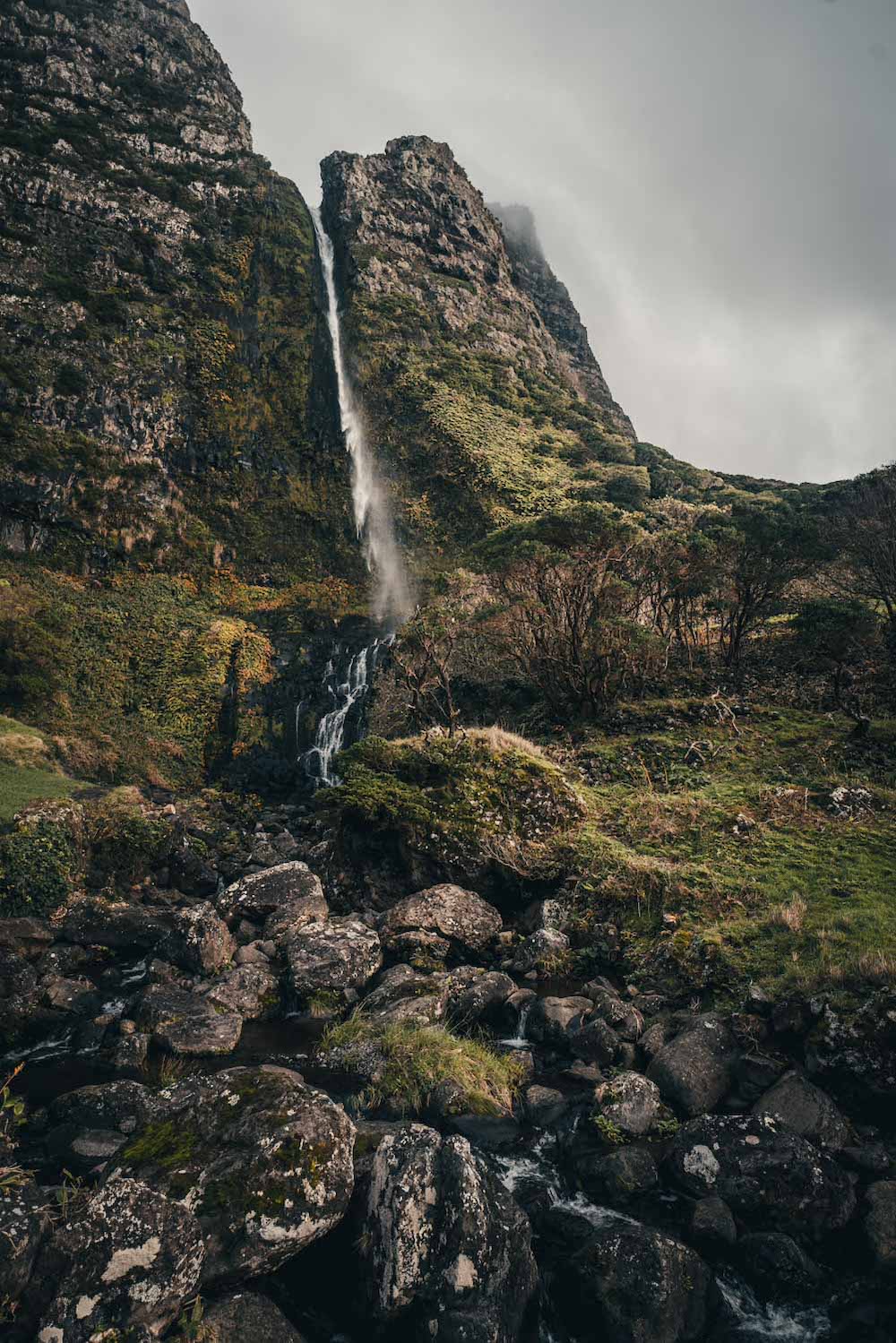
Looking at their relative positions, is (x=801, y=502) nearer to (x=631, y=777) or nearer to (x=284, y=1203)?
(x=631, y=777)

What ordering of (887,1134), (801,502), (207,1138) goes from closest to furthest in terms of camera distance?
(207,1138)
(887,1134)
(801,502)

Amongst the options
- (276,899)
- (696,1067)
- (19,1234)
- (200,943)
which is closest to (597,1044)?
(696,1067)

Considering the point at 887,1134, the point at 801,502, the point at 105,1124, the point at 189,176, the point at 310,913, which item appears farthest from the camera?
the point at 189,176

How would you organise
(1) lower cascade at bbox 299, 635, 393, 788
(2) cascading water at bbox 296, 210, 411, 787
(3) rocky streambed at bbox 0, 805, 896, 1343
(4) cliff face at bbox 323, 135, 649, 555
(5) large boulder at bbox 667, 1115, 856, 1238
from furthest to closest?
(4) cliff face at bbox 323, 135, 649, 555
(2) cascading water at bbox 296, 210, 411, 787
(1) lower cascade at bbox 299, 635, 393, 788
(5) large boulder at bbox 667, 1115, 856, 1238
(3) rocky streambed at bbox 0, 805, 896, 1343

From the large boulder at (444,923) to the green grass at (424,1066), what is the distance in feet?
12.0

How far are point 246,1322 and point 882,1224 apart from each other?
6.84 m

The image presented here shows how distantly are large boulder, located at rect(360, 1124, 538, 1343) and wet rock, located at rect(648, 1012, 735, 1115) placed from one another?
362 centimetres

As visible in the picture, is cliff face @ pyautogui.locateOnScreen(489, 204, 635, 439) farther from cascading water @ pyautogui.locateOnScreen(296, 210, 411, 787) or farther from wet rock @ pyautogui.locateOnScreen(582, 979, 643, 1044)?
wet rock @ pyautogui.locateOnScreen(582, 979, 643, 1044)

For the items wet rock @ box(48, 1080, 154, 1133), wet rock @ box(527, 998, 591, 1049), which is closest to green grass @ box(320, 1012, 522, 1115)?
wet rock @ box(527, 998, 591, 1049)

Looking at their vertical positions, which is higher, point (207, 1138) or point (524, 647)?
point (524, 647)

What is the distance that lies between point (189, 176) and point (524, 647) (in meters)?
70.7

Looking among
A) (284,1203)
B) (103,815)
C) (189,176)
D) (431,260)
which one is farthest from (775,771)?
(431,260)

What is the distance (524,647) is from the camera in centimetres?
2825

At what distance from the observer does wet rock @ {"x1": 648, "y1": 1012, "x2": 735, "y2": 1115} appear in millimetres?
9445
